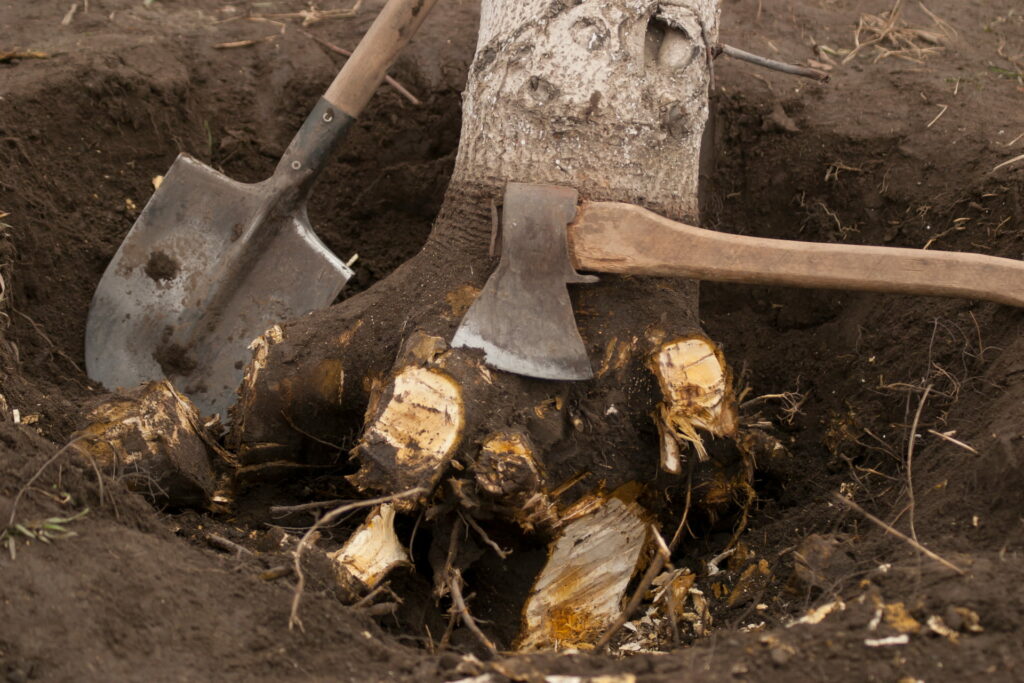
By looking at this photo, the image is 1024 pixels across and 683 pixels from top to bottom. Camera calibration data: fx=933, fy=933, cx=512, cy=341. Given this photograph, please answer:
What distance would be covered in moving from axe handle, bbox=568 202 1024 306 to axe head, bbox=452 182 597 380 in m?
0.06

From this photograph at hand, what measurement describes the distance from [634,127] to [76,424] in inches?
58.6

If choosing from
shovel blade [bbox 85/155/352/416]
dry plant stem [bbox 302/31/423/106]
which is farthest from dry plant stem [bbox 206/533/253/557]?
dry plant stem [bbox 302/31/423/106]

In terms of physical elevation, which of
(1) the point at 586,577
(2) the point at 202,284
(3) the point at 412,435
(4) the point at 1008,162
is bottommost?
(1) the point at 586,577

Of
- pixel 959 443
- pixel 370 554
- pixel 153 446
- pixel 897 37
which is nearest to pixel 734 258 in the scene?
pixel 959 443

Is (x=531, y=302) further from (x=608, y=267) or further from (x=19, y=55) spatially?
(x=19, y=55)

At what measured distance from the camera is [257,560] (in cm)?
177

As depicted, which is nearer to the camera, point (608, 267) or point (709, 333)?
point (608, 267)

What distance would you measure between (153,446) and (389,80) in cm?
166

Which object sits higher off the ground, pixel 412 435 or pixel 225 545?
pixel 412 435

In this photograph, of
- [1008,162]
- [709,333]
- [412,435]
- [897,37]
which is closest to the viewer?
[412,435]

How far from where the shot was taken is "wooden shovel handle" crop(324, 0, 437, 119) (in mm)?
2881

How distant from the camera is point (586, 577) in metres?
2.20

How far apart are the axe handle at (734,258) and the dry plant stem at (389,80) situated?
54.4 inches

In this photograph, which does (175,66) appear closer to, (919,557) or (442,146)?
(442,146)
